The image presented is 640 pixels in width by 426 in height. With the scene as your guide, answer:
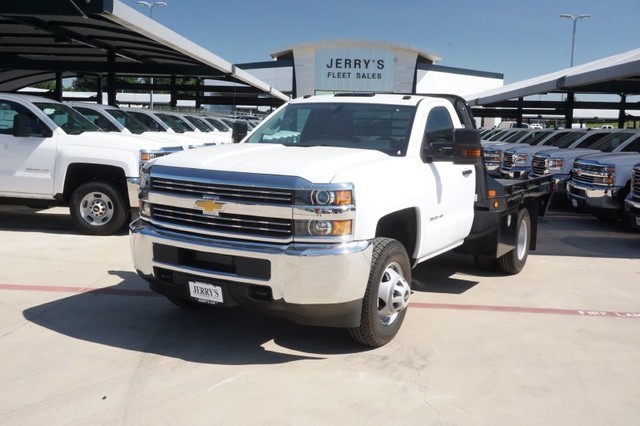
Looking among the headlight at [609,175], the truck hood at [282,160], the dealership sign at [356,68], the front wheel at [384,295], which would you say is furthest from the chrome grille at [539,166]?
the dealership sign at [356,68]

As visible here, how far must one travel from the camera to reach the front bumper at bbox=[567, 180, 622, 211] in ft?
39.3

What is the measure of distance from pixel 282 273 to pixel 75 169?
21.2ft

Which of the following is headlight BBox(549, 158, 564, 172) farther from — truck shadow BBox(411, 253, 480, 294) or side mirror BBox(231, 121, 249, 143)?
side mirror BBox(231, 121, 249, 143)

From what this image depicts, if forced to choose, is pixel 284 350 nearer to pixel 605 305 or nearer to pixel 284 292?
pixel 284 292

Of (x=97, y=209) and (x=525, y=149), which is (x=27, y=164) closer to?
(x=97, y=209)

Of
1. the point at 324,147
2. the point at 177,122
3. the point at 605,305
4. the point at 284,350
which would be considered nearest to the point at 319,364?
the point at 284,350

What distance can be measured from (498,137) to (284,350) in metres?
21.7

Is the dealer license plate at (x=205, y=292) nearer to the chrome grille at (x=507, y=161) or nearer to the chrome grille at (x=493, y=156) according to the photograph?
the chrome grille at (x=507, y=161)

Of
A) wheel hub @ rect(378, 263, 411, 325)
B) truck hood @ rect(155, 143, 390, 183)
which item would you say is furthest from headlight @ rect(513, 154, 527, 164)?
wheel hub @ rect(378, 263, 411, 325)

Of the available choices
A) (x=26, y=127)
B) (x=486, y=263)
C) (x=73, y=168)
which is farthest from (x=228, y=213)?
(x=26, y=127)

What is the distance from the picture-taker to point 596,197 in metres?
12.2

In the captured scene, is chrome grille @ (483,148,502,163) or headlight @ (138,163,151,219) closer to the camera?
headlight @ (138,163,151,219)

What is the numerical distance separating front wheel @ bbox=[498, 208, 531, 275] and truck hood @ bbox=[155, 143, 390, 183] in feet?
9.77

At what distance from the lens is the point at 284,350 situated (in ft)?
16.8
